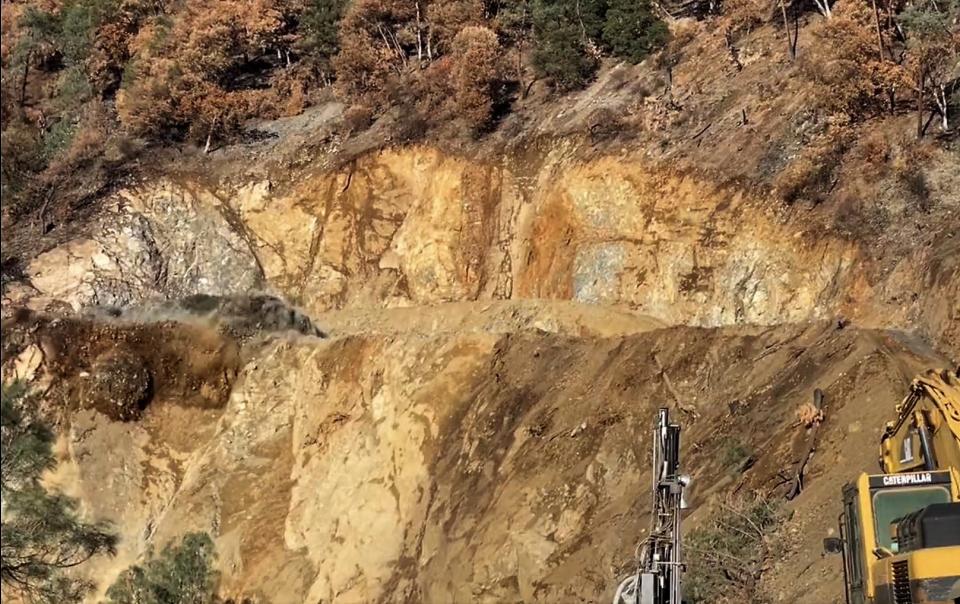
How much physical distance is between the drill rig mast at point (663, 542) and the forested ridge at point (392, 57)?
17385 millimetres

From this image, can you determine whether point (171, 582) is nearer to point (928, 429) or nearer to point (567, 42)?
point (928, 429)

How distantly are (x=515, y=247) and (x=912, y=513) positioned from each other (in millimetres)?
22222

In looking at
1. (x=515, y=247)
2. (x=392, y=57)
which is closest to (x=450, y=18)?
(x=392, y=57)

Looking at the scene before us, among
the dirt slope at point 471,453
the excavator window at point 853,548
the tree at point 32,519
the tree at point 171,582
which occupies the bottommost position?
the tree at point 32,519

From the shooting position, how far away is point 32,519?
14.0 m

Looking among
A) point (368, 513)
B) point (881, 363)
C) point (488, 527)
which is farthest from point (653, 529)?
point (368, 513)

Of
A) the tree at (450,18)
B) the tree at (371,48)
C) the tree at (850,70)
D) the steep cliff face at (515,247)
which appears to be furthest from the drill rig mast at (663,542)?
the tree at (450,18)

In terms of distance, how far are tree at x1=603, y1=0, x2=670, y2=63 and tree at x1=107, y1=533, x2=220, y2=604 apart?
70.4ft

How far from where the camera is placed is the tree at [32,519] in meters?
13.1

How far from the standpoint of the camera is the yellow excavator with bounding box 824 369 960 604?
1170 centimetres

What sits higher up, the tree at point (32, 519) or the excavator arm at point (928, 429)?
the excavator arm at point (928, 429)

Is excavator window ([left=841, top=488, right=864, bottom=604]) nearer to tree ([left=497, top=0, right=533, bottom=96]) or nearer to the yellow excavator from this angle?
the yellow excavator

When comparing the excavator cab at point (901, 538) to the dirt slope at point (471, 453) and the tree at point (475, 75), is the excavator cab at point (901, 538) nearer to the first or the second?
the dirt slope at point (471, 453)

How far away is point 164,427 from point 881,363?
70.7ft
